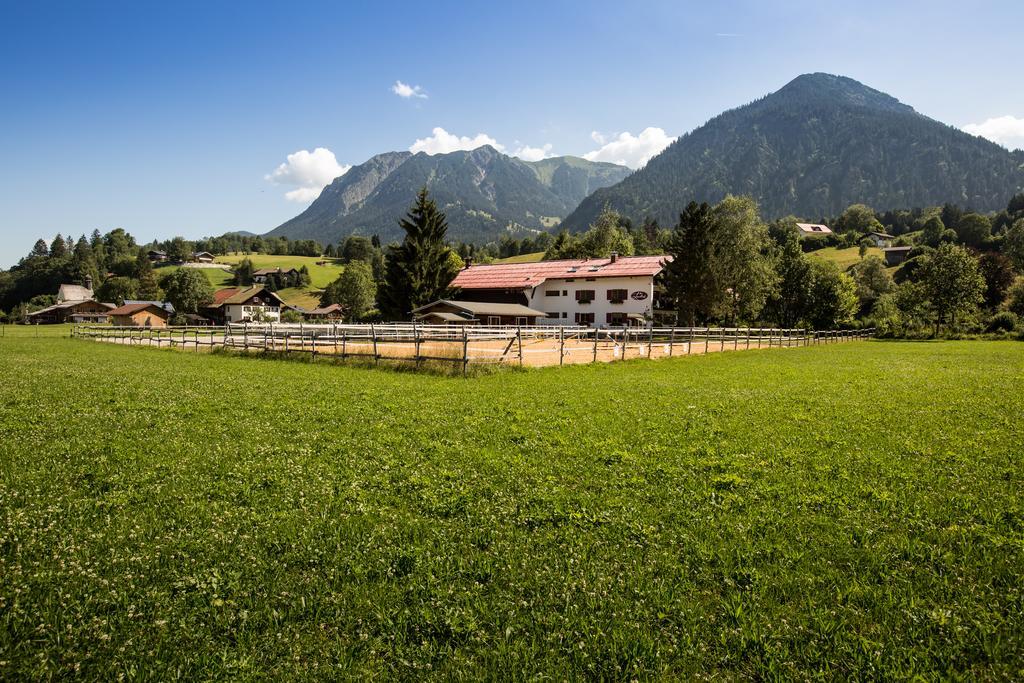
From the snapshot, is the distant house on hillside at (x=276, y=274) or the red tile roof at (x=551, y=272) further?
the distant house on hillside at (x=276, y=274)

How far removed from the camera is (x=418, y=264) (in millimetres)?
55969

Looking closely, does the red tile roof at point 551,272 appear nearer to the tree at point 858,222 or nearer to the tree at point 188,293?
the tree at point 188,293

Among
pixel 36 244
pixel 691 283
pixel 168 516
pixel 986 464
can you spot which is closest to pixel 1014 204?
pixel 691 283

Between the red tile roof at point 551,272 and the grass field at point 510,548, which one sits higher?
the red tile roof at point 551,272

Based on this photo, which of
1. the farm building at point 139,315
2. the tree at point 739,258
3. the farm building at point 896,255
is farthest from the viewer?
the farm building at point 896,255

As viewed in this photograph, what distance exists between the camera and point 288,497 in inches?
258

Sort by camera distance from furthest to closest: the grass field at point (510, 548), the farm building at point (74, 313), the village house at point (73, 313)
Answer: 1. the farm building at point (74, 313)
2. the village house at point (73, 313)
3. the grass field at point (510, 548)

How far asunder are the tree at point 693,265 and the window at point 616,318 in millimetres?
6265

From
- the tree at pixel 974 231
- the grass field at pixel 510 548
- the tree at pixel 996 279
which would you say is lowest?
the grass field at pixel 510 548

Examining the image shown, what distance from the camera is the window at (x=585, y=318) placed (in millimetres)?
64719

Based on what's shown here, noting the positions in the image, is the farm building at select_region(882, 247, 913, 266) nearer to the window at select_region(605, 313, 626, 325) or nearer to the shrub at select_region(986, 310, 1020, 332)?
the shrub at select_region(986, 310, 1020, 332)

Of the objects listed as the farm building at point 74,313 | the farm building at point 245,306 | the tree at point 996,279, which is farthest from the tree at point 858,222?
the farm building at point 74,313

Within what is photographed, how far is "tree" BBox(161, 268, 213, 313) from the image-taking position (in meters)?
114

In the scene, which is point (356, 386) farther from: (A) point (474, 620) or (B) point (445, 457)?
(A) point (474, 620)
